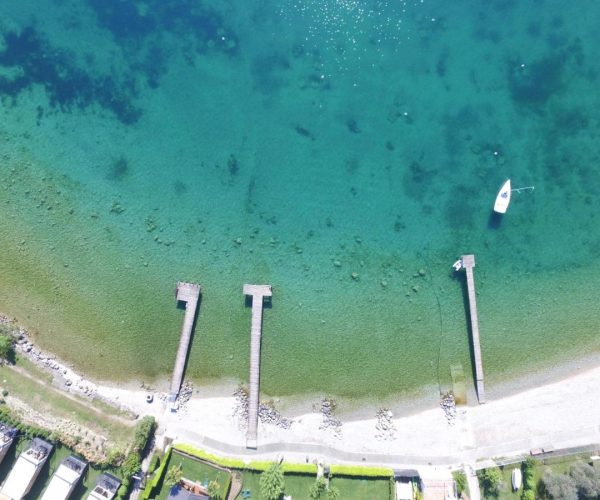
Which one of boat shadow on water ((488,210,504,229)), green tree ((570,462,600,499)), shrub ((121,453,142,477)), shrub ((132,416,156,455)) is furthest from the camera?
boat shadow on water ((488,210,504,229))

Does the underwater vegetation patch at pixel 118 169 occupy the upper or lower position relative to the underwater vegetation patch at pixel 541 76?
lower

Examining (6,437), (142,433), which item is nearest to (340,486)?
(142,433)

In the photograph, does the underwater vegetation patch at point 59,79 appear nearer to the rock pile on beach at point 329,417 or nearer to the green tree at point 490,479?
the rock pile on beach at point 329,417

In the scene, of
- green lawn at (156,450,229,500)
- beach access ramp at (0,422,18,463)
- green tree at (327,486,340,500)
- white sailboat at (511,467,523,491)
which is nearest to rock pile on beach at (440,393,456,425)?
white sailboat at (511,467,523,491)

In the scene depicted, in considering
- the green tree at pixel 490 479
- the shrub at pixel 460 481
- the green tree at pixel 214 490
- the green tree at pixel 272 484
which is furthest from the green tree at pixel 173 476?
the green tree at pixel 490 479

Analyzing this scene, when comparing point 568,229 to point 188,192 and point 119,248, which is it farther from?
point 119,248

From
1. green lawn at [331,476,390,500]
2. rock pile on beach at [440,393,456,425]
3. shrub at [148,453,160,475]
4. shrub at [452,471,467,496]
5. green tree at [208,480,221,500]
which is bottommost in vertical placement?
green tree at [208,480,221,500]

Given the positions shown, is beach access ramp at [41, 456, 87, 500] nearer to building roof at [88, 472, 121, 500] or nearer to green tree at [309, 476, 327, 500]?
building roof at [88, 472, 121, 500]

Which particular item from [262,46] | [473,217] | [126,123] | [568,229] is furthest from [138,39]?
[568,229]
